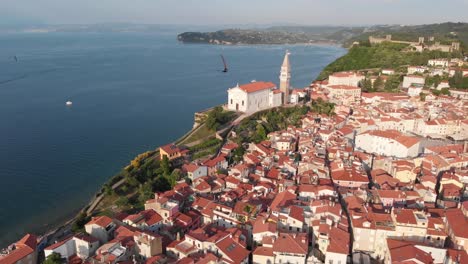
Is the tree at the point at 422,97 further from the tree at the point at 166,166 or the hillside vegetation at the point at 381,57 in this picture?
the tree at the point at 166,166

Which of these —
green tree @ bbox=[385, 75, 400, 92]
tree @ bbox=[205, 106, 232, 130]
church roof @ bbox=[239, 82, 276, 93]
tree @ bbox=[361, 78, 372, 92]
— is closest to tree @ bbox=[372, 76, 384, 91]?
tree @ bbox=[361, 78, 372, 92]

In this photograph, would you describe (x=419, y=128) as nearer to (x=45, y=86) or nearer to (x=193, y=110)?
(x=193, y=110)

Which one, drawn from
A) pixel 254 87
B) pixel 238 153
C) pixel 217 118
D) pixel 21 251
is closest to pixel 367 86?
pixel 254 87

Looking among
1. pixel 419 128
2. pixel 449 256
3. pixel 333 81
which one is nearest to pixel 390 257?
pixel 449 256

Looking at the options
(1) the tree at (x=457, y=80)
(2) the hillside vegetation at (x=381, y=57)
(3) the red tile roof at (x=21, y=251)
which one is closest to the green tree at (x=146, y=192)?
(3) the red tile roof at (x=21, y=251)

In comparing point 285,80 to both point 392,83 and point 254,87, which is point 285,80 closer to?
point 254,87
